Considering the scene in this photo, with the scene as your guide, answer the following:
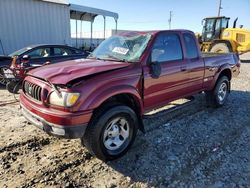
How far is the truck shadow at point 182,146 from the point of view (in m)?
3.35

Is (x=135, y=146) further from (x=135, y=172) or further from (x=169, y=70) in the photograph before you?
(x=169, y=70)

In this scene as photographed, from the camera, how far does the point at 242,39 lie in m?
16.2

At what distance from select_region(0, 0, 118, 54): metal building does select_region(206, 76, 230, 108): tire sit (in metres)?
10.0

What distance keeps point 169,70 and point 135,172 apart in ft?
6.45

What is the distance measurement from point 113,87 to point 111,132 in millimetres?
720

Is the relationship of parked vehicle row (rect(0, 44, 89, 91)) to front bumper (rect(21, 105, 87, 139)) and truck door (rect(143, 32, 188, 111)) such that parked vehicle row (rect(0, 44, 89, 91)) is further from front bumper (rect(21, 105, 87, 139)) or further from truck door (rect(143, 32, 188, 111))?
front bumper (rect(21, 105, 87, 139))

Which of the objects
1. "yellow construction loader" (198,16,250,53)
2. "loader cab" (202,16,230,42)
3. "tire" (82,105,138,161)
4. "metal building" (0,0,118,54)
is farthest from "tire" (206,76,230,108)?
"loader cab" (202,16,230,42)

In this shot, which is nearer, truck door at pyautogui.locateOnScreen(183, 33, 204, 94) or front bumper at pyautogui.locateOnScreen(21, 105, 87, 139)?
front bumper at pyautogui.locateOnScreen(21, 105, 87, 139)

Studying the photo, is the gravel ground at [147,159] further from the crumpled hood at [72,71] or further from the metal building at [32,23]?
the metal building at [32,23]

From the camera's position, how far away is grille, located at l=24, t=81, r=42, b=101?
3419 millimetres

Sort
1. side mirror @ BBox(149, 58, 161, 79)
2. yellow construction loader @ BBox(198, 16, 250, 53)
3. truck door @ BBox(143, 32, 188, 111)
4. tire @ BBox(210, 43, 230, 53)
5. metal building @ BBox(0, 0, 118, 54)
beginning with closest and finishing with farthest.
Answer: side mirror @ BBox(149, 58, 161, 79), truck door @ BBox(143, 32, 188, 111), metal building @ BBox(0, 0, 118, 54), tire @ BBox(210, 43, 230, 53), yellow construction loader @ BBox(198, 16, 250, 53)

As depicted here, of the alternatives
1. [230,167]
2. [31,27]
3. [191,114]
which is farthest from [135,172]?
[31,27]

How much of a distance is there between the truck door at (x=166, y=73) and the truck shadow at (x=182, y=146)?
0.40 meters

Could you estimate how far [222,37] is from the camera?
1669 centimetres
